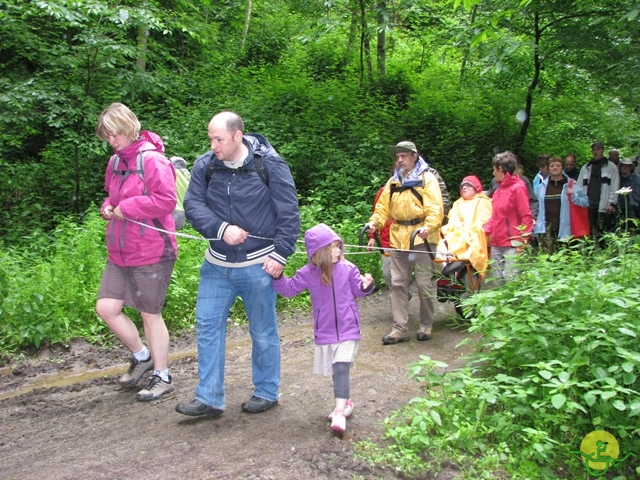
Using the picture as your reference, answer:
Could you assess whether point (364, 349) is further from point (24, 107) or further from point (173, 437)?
point (24, 107)

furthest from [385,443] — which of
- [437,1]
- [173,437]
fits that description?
[437,1]

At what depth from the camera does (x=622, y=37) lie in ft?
33.5

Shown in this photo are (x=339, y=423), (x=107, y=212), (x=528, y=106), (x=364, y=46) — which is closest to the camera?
(x=339, y=423)

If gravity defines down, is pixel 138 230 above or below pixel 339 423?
above

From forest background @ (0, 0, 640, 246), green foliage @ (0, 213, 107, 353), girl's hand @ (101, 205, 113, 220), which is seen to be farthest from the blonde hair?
forest background @ (0, 0, 640, 246)

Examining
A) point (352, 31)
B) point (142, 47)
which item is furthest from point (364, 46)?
point (142, 47)

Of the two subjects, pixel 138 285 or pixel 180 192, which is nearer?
pixel 138 285

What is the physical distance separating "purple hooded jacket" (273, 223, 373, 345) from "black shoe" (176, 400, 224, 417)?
923 millimetres

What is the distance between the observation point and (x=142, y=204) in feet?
15.2

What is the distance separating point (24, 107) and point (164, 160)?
19.4 ft

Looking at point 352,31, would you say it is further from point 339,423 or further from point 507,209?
point 339,423

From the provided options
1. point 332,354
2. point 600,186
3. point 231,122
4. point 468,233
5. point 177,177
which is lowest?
point 332,354

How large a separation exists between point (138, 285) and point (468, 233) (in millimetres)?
3477

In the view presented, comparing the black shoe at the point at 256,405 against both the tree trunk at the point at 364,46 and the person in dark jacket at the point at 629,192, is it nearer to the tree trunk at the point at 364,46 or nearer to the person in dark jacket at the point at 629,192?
the person in dark jacket at the point at 629,192
